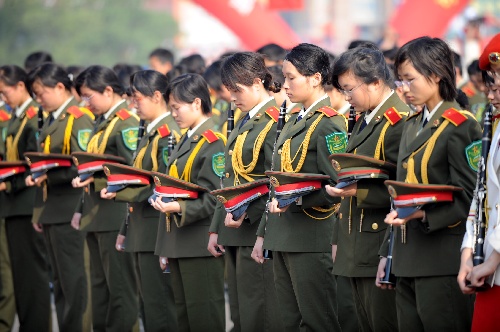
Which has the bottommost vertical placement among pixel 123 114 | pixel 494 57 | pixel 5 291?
pixel 5 291

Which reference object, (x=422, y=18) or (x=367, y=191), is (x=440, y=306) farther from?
(x=422, y=18)

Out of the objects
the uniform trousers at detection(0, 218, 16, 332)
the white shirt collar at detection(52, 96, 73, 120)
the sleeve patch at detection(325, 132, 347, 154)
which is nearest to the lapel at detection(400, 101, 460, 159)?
the sleeve patch at detection(325, 132, 347, 154)

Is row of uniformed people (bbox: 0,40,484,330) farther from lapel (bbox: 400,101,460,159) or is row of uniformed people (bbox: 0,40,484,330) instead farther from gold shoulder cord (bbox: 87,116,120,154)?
gold shoulder cord (bbox: 87,116,120,154)

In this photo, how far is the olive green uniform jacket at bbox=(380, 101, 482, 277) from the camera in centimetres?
526

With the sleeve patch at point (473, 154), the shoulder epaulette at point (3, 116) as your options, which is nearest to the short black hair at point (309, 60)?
the sleeve patch at point (473, 154)

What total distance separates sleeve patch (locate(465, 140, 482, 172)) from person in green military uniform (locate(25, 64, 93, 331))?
393 centimetres

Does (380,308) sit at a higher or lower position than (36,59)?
lower

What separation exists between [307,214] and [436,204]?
1173 mm

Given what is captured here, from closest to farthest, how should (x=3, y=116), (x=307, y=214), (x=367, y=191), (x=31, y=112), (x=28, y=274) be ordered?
1. (x=367, y=191)
2. (x=307, y=214)
3. (x=28, y=274)
4. (x=31, y=112)
5. (x=3, y=116)

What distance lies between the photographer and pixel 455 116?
5.35 m

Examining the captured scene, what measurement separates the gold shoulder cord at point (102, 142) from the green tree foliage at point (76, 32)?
1756 inches

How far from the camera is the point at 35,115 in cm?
944

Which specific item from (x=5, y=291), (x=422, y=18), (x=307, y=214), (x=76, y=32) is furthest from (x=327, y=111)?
(x=76, y=32)

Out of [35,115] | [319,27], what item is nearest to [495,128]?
[35,115]
